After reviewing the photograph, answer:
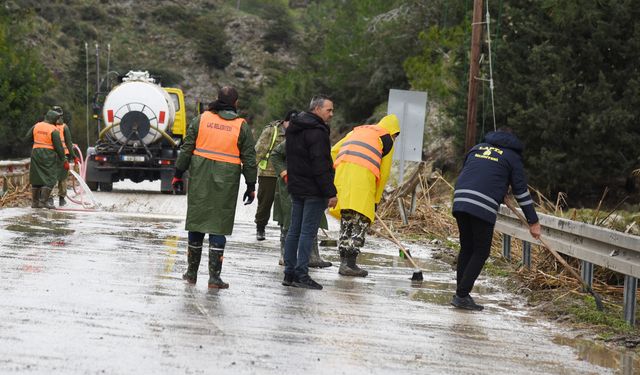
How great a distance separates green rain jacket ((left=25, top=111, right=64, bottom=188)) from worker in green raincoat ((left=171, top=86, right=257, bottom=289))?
1010 centimetres

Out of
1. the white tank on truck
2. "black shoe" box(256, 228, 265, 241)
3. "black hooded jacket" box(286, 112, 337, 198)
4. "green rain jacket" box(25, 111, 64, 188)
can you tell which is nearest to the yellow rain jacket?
"black hooded jacket" box(286, 112, 337, 198)

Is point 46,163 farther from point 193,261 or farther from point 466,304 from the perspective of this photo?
point 466,304

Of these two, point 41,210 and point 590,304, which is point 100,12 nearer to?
point 41,210

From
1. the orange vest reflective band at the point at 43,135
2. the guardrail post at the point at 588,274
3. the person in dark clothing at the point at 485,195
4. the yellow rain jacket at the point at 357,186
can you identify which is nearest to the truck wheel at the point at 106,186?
the orange vest reflective band at the point at 43,135

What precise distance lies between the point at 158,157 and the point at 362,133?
16.5 metres

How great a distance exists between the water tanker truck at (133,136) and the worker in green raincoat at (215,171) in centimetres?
1732

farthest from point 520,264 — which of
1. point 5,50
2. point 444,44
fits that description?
point 5,50

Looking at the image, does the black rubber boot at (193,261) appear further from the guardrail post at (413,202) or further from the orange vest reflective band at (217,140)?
the guardrail post at (413,202)

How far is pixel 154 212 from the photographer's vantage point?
70.3 feet

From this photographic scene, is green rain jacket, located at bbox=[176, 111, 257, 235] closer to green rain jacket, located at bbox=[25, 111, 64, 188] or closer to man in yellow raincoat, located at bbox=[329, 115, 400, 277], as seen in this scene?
man in yellow raincoat, located at bbox=[329, 115, 400, 277]

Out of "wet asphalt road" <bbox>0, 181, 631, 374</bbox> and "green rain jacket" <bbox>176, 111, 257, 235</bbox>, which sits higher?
"green rain jacket" <bbox>176, 111, 257, 235</bbox>

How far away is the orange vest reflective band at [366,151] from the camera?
12188 millimetres

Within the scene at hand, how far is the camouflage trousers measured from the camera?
12328 mm

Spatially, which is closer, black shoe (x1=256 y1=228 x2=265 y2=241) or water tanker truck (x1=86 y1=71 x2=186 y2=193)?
black shoe (x1=256 y1=228 x2=265 y2=241)
